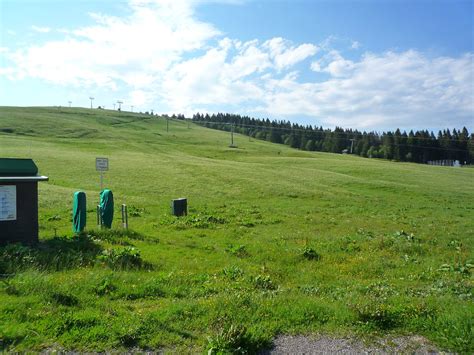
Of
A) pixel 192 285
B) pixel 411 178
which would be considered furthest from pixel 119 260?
pixel 411 178

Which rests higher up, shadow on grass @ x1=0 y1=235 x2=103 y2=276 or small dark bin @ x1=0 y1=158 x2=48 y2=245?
small dark bin @ x1=0 y1=158 x2=48 y2=245

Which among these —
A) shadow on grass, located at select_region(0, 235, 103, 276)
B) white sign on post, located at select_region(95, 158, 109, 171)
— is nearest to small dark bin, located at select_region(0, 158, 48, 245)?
shadow on grass, located at select_region(0, 235, 103, 276)

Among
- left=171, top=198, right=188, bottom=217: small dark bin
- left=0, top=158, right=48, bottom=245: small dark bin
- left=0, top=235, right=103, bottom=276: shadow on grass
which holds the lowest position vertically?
left=171, top=198, right=188, bottom=217: small dark bin

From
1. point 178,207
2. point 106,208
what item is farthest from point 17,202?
point 178,207

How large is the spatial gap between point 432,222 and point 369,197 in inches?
487

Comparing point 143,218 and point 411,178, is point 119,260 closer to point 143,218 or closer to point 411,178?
point 143,218

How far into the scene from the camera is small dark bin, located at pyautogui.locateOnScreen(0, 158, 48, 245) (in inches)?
488

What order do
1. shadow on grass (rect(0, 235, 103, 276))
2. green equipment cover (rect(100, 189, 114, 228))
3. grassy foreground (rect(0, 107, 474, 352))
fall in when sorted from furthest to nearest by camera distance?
green equipment cover (rect(100, 189, 114, 228)) → shadow on grass (rect(0, 235, 103, 276)) → grassy foreground (rect(0, 107, 474, 352))

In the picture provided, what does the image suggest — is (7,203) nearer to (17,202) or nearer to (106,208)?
(17,202)

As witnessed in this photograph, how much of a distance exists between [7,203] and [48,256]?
3060 millimetres

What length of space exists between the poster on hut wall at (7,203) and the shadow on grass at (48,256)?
50.6 inches

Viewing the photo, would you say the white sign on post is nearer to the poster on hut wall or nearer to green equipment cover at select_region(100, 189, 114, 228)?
green equipment cover at select_region(100, 189, 114, 228)

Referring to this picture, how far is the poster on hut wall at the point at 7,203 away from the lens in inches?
486

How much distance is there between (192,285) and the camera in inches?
361
